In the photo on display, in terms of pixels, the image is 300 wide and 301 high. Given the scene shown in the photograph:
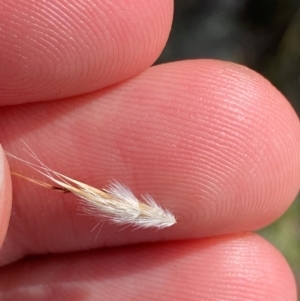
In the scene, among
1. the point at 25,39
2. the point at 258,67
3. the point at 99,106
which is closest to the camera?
the point at 25,39

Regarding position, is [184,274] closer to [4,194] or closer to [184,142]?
[184,142]

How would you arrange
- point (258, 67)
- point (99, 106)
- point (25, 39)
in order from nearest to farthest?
point (25, 39)
point (99, 106)
point (258, 67)

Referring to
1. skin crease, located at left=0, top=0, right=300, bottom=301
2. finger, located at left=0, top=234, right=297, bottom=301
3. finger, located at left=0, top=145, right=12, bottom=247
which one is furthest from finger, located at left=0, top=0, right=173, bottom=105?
finger, located at left=0, top=234, right=297, bottom=301

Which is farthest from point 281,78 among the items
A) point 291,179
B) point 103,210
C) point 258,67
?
point 103,210

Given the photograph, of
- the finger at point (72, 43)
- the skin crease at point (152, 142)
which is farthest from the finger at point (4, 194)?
the finger at point (72, 43)

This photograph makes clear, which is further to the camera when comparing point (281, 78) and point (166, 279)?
point (281, 78)

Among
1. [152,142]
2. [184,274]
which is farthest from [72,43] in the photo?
[184,274]

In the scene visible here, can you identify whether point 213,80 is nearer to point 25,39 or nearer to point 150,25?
point 150,25

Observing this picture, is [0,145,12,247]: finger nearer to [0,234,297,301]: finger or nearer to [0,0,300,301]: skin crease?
[0,0,300,301]: skin crease
